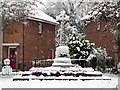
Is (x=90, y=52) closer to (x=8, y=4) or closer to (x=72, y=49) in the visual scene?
(x=72, y=49)

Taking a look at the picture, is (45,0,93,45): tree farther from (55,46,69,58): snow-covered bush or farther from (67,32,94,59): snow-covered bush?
(55,46,69,58): snow-covered bush

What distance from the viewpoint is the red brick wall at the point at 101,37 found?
37.8m

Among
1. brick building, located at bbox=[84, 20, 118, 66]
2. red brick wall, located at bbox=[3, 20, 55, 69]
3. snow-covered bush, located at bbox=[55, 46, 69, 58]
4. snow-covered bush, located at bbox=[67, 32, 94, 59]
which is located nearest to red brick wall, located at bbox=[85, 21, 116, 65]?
brick building, located at bbox=[84, 20, 118, 66]

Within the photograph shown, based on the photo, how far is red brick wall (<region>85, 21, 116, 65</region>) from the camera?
37.8 m

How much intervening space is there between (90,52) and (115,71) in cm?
545

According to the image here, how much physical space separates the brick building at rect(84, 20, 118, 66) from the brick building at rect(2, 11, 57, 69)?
18.9 feet

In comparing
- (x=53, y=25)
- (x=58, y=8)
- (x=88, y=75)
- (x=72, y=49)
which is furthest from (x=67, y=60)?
(x=58, y=8)

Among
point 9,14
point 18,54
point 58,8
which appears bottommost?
point 18,54

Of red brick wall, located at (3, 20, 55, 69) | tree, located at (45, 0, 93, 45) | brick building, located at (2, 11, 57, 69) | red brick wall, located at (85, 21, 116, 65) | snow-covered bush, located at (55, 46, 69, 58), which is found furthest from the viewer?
tree, located at (45, 0, 93, 45)

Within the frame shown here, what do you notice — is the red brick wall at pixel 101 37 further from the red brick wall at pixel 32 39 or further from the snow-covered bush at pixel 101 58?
the red brick wall at pixel 32 39

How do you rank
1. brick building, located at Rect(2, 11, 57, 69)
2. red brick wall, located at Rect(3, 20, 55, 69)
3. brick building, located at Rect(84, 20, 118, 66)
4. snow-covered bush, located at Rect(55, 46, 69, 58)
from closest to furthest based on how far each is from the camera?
snow-covered bush, located at Rect(55, 46, 69, 58), brick building, located at Rect(2, 11, 57, 69), red brick wall, located at Rect(3, 20, 55, 69), brick building, located at Rect(84, 20, 118, 66)

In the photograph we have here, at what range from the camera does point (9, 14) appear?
27375 mm

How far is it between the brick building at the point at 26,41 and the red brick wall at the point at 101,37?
18.9ft

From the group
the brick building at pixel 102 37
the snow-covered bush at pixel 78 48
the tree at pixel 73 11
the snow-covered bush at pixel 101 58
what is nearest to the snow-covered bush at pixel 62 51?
the snow-covered bush at pixel 78 48
